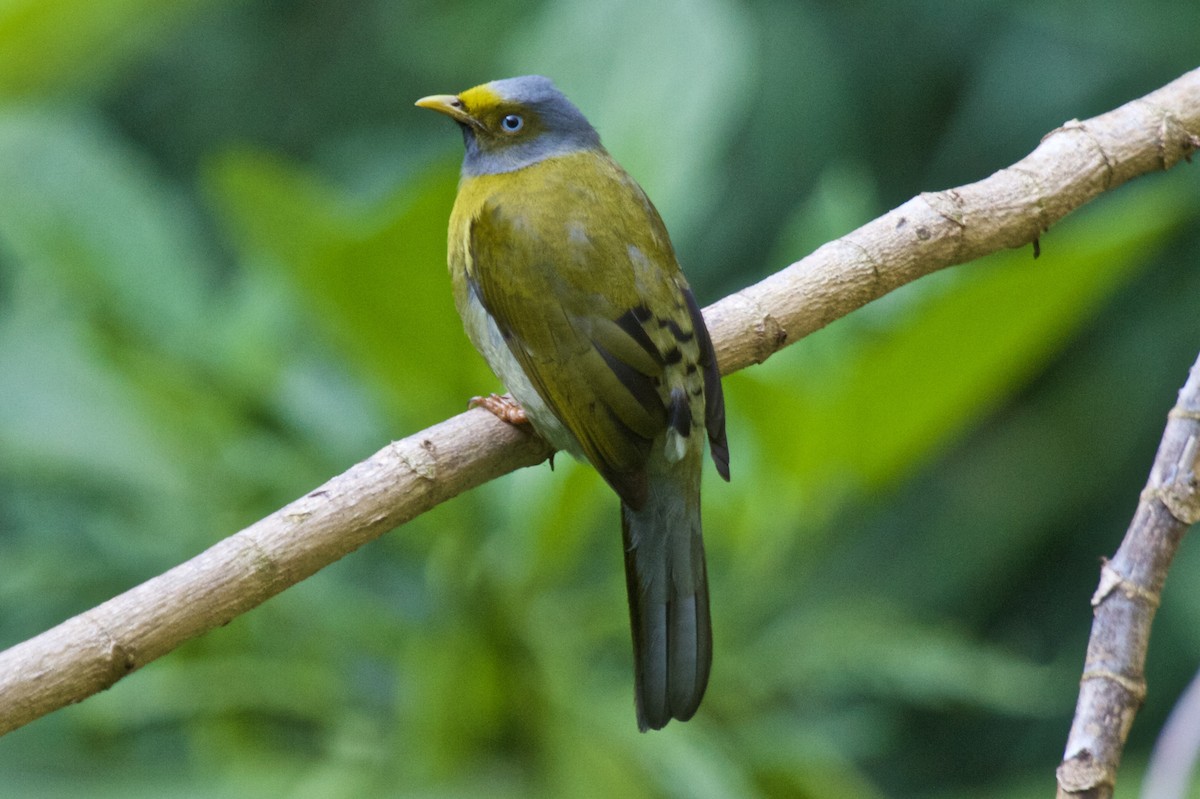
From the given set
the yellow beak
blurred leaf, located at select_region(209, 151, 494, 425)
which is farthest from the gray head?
blurred leaf, located at select_region(209, 151, 494, 425)

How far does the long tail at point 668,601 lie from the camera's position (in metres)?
2.24

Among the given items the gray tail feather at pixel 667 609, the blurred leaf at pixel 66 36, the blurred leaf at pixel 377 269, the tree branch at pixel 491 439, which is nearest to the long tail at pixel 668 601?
the gray tail feather at pixel 667 609

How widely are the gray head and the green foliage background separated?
6.1 inches

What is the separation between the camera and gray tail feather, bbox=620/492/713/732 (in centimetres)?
224

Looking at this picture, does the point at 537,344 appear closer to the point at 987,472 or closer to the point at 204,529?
the point at 204,529

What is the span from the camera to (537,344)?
2281mm

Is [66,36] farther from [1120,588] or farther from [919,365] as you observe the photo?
[1120,588]

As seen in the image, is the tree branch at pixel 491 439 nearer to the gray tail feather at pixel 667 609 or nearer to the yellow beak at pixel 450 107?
the gray tail feather at pixel 667 609

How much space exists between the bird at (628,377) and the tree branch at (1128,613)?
26.5 inches

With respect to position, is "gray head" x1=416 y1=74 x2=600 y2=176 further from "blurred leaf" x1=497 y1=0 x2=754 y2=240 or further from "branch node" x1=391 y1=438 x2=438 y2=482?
"branch node" x1=391 y1=438 x2=438 y2=482

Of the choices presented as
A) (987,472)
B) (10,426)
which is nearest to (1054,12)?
(987,472)

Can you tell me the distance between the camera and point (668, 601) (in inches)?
89.7

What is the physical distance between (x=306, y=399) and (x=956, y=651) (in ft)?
4.70

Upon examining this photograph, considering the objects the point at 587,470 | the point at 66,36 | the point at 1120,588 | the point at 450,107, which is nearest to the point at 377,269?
the point at 450,107
